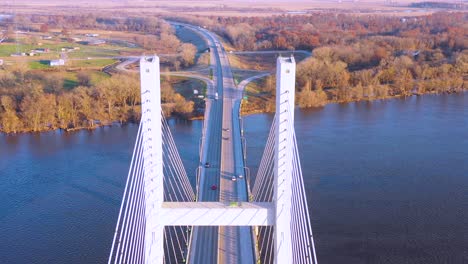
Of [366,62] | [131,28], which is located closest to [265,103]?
[366,62]

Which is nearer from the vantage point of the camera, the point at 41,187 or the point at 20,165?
the point at 41,187

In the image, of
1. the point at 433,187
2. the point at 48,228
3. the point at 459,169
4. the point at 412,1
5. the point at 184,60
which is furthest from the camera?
the point at 412,1

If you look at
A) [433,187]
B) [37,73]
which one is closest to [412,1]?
[37,73]

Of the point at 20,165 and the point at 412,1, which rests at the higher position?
the point at 412,1

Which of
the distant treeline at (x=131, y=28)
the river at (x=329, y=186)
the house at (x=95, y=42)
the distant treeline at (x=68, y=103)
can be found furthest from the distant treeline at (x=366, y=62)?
the house at (x=95, y=42)

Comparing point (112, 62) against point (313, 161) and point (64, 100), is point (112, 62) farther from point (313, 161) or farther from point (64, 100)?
point (313, 161)

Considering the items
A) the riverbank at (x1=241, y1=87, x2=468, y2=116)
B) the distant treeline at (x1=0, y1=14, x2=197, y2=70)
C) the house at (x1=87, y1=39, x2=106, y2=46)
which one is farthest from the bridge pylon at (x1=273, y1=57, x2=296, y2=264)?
the house at (x1=87, y1=39, x2=106, y2=46)

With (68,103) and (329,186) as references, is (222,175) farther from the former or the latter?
(68,103)
